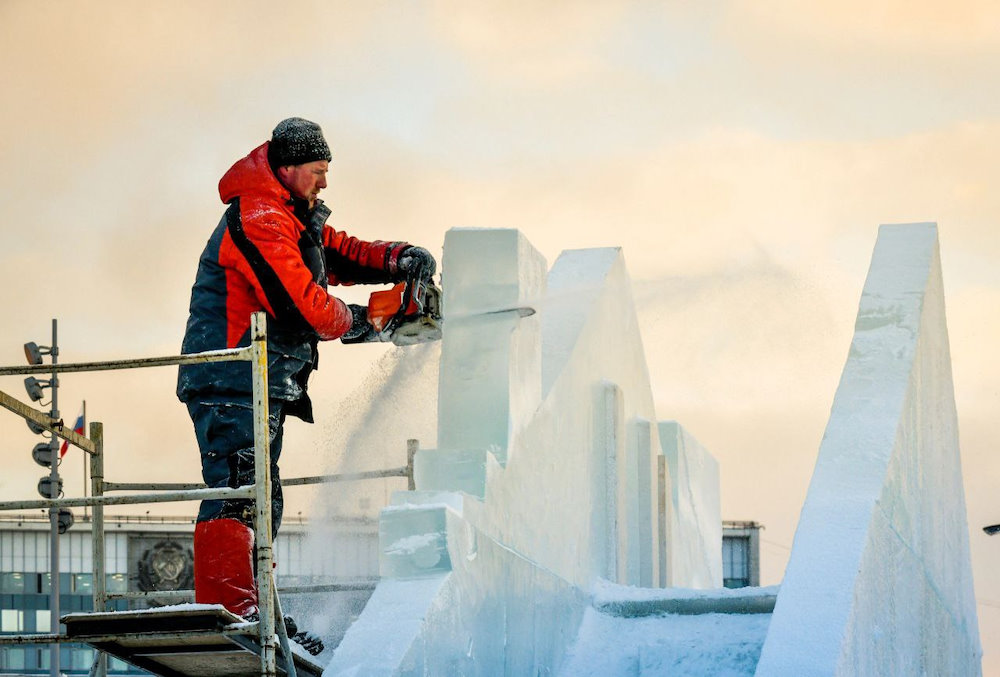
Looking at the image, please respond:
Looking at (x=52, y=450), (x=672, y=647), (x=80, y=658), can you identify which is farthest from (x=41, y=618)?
(x=672, y=647)

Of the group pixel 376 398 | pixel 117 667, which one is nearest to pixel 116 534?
pixel 117 667

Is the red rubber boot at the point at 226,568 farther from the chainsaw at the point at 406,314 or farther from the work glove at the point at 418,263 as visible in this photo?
the work glove at the point at 418,263

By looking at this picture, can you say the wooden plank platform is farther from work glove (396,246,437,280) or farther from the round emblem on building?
the round emblem on building

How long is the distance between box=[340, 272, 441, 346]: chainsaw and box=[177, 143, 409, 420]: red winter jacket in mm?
379

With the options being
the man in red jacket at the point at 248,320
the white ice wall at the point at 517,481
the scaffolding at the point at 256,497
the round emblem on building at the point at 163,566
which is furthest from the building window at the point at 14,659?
the scaffolding at the point at 256,497

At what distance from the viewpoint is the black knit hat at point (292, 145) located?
7570mm

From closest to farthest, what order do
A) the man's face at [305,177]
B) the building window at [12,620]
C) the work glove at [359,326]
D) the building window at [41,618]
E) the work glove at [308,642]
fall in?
1. the work glove at [308,642]
2. the man's face at [305,177]
3. the work glove at [359,326]
4. the building window at [12,620]
5. the building window at [41,618]

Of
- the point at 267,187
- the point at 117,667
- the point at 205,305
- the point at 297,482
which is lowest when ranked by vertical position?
the point at 117,667

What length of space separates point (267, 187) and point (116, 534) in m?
50.9

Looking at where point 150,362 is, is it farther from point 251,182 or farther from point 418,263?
point 418,263

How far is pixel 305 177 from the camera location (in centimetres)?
762

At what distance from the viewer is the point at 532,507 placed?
8453mm

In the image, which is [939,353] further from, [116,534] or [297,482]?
[116,534]

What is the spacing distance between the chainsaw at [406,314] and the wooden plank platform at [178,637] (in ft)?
5.53
